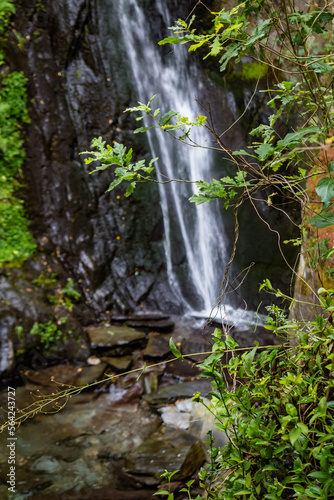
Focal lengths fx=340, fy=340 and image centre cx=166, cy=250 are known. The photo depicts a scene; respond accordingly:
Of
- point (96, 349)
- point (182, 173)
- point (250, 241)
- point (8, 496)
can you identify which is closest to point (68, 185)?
point (182, 173)

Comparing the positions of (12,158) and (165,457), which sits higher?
(12,158)

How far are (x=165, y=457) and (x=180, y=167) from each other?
18.2ft

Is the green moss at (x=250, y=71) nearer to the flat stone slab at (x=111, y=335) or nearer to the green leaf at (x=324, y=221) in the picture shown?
the flat stone slab at (x=111, y=335)

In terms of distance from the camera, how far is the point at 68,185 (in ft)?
21.8

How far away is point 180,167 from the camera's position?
7.39 meters

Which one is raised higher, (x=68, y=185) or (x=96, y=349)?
(x=68, y=185)

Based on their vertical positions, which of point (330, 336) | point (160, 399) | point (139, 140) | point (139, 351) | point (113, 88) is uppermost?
point (113, 88)

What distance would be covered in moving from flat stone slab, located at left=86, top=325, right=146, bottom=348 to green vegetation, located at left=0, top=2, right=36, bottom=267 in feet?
5.90

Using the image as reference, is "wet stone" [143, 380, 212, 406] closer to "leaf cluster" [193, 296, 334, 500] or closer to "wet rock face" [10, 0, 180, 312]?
"wet rock face" [10, 0, 180, 312]

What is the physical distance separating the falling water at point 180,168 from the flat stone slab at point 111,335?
160cm

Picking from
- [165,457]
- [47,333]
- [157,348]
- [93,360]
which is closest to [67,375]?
[93,360]

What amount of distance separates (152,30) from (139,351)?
6615 millimetres

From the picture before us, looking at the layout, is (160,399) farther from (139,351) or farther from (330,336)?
(330,336)

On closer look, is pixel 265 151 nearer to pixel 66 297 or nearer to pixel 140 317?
pixel 66 297
